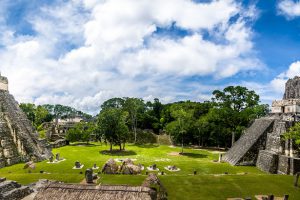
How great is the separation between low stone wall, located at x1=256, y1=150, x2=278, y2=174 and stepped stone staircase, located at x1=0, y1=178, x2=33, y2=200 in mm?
28034

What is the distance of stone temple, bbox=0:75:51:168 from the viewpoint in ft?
119

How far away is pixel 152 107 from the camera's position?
93438 mm

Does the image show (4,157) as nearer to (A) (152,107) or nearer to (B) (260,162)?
(B) (260,162)

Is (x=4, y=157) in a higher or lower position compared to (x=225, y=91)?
lower

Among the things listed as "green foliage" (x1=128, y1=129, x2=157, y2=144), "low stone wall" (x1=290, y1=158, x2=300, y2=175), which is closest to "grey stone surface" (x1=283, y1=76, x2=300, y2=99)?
"low stone wall" (x1=290, y1=158, x2=300, y2=175)

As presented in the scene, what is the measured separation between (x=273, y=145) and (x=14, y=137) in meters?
38.7

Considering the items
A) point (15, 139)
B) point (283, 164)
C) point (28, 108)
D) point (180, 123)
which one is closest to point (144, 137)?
point (180, 123)

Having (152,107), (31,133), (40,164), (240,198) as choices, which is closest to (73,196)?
(240,198)

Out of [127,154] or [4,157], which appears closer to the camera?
[4,157]

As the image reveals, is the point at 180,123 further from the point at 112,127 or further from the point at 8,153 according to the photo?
the point at 8,153

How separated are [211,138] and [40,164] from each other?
122 ft

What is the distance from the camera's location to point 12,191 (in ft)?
61.3

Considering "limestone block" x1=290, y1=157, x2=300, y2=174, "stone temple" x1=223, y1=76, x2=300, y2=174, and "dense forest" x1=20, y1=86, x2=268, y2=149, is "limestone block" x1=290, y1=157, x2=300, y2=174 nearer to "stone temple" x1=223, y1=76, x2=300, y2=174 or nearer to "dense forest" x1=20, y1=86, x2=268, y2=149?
"stone temple" x1=223, y1=76, x2=300, y2=174

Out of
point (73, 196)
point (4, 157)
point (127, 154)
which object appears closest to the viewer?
point (73, 196)
